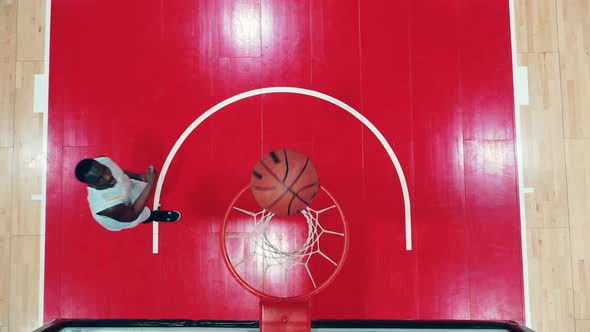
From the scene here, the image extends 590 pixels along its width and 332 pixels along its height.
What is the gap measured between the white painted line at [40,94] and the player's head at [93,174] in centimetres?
172

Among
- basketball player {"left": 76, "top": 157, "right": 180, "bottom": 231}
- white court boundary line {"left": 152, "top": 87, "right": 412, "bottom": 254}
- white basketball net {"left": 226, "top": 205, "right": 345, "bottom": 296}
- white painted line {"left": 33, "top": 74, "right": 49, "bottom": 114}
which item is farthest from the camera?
white painted line {"left": 33, "top": 74, "right": 49, "bottom": 114}

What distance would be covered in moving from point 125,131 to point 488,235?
3.68 metres

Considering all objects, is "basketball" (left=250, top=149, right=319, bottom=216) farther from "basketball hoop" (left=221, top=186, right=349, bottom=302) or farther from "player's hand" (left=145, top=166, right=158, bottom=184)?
"player's hand" (left=145, top=166, right=158, bottom=184)

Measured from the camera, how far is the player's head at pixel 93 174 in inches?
116

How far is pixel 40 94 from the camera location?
4.27 meters

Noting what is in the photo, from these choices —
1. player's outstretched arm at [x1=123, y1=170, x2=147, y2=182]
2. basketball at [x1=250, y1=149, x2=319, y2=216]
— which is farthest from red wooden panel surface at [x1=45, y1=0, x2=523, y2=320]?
basketball at [x1=250, y1=149, x2=319, y2=216]

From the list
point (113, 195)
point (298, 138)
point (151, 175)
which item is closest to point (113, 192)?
point (113, 195)

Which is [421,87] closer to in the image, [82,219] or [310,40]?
[310,40]

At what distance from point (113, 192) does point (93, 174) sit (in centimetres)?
30

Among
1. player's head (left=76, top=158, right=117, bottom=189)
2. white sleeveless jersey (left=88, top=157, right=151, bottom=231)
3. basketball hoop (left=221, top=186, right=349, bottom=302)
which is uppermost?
player's head (left=76, top=158, right=117, bottom=189)

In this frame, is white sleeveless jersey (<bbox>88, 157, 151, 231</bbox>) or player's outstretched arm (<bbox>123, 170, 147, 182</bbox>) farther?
player's outstretched arm (<bbox>123, 170, 147, 182</bbox>)

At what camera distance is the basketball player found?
2988 millimetres

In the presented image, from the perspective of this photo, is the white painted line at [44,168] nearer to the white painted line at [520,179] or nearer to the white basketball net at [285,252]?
the white basketball net at [285,252]

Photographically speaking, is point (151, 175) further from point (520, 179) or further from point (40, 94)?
point (520, 179)
